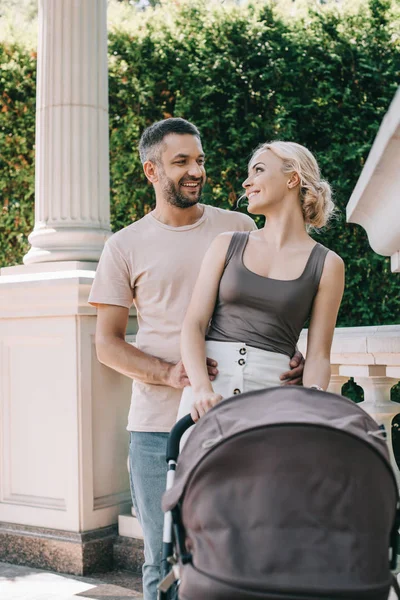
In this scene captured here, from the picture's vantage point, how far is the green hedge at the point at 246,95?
7.02 metres

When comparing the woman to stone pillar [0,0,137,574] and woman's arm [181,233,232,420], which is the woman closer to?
→ woman's arm [181,233,232,420]

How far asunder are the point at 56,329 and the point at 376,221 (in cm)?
270

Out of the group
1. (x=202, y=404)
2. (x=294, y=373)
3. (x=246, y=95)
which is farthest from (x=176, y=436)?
(x=246, y=95)

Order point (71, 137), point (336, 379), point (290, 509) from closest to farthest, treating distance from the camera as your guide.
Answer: point (290, 509) < point (336, 379) < point (71, 137)

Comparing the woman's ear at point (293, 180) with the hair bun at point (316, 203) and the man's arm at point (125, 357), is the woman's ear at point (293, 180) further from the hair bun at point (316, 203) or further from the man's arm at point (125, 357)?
the man's arm at point (125, 357)

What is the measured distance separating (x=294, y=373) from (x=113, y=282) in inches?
29.2

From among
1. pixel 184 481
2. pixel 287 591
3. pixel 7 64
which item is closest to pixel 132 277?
pixel 184 481

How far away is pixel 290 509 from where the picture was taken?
1520 millimetres

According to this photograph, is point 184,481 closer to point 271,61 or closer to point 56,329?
point 56,329

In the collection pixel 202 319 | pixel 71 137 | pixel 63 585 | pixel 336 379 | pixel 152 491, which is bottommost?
pixel 63 585

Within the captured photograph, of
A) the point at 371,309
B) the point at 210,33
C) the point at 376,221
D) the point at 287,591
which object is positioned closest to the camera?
the point at 287,591

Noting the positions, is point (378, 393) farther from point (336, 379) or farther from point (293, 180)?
point (293, 180)

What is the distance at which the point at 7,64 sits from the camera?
307 inches

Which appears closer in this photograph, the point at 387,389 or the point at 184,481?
the point at 184,481
